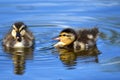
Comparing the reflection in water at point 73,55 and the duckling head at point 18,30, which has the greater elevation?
the duckling head at point 18,30

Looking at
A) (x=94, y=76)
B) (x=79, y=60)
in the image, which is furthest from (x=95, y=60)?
(x=94, y=76)

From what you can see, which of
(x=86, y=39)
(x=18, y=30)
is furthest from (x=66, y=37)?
(x=18, y=30)

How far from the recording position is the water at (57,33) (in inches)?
313

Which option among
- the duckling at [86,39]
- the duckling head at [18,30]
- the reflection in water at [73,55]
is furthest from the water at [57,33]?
the duckling head at [18,30]

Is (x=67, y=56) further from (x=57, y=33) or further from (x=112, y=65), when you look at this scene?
(x=57, y=33)

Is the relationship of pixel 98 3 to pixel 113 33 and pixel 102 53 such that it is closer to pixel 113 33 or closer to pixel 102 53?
pixel 113 33

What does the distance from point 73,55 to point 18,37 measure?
108cm

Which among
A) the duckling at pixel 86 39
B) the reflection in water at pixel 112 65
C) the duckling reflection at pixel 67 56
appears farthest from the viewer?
the duckling at pixel 86 39

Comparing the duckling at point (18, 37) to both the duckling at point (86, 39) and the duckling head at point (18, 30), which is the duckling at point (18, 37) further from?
the duckling at point (86, 39)

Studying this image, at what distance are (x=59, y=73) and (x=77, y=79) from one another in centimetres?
37

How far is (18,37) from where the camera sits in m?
9.65

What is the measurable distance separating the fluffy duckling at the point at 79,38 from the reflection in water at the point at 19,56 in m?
0.52

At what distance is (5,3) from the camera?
38.1ft

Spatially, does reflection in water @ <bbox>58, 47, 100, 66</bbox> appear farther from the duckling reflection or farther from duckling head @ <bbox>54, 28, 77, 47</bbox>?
duckling head @ <bbox>54, 28, 77, 47</bbox>
